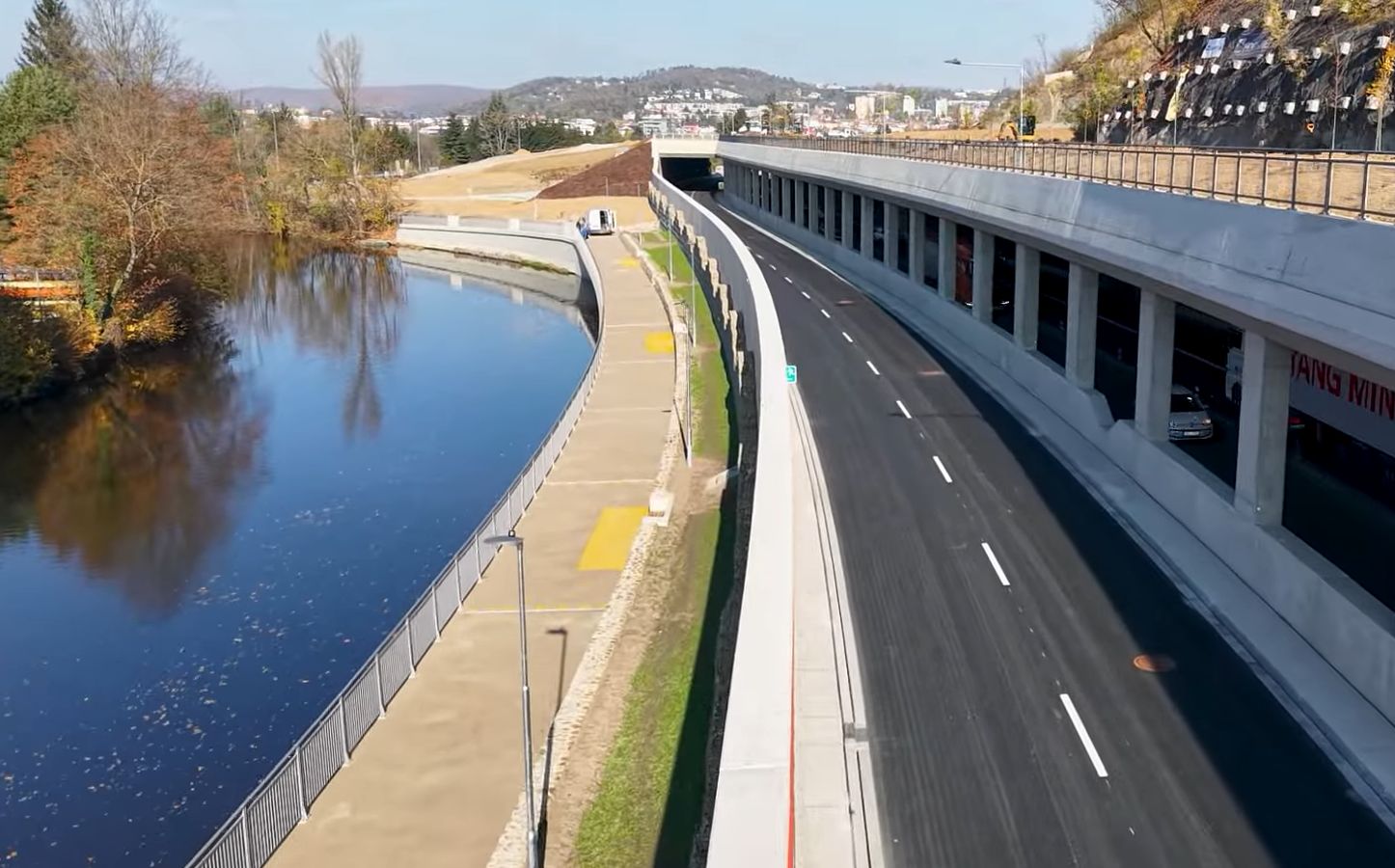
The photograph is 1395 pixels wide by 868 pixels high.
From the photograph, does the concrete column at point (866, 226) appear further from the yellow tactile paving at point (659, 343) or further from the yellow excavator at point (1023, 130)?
the yellow tactile paving at point (659, 343)

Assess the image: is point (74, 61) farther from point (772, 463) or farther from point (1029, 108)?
point (772, 463)

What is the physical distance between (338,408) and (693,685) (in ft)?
107

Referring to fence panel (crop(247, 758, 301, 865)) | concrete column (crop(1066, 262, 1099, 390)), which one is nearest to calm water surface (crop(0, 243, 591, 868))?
fence panel (crop(247, 758, 301, 865))

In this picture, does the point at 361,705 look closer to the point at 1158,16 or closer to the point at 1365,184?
the point at 1365,184

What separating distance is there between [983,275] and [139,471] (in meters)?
28.3

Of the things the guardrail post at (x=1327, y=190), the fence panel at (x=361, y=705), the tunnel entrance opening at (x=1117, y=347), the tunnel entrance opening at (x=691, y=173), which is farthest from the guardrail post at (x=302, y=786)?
the tunnel entrance opening at (x=691, y=173)

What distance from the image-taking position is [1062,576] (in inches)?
830

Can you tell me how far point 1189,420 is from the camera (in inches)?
1177

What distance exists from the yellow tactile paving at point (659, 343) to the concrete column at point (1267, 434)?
108 ft

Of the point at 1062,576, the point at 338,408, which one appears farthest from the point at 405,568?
the point at 338,408

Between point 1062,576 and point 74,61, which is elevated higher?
point 74,61

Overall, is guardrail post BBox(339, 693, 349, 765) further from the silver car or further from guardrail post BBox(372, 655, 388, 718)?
the silver car

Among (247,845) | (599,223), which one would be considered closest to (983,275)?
(247,845)

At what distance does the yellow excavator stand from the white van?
2864 cm
